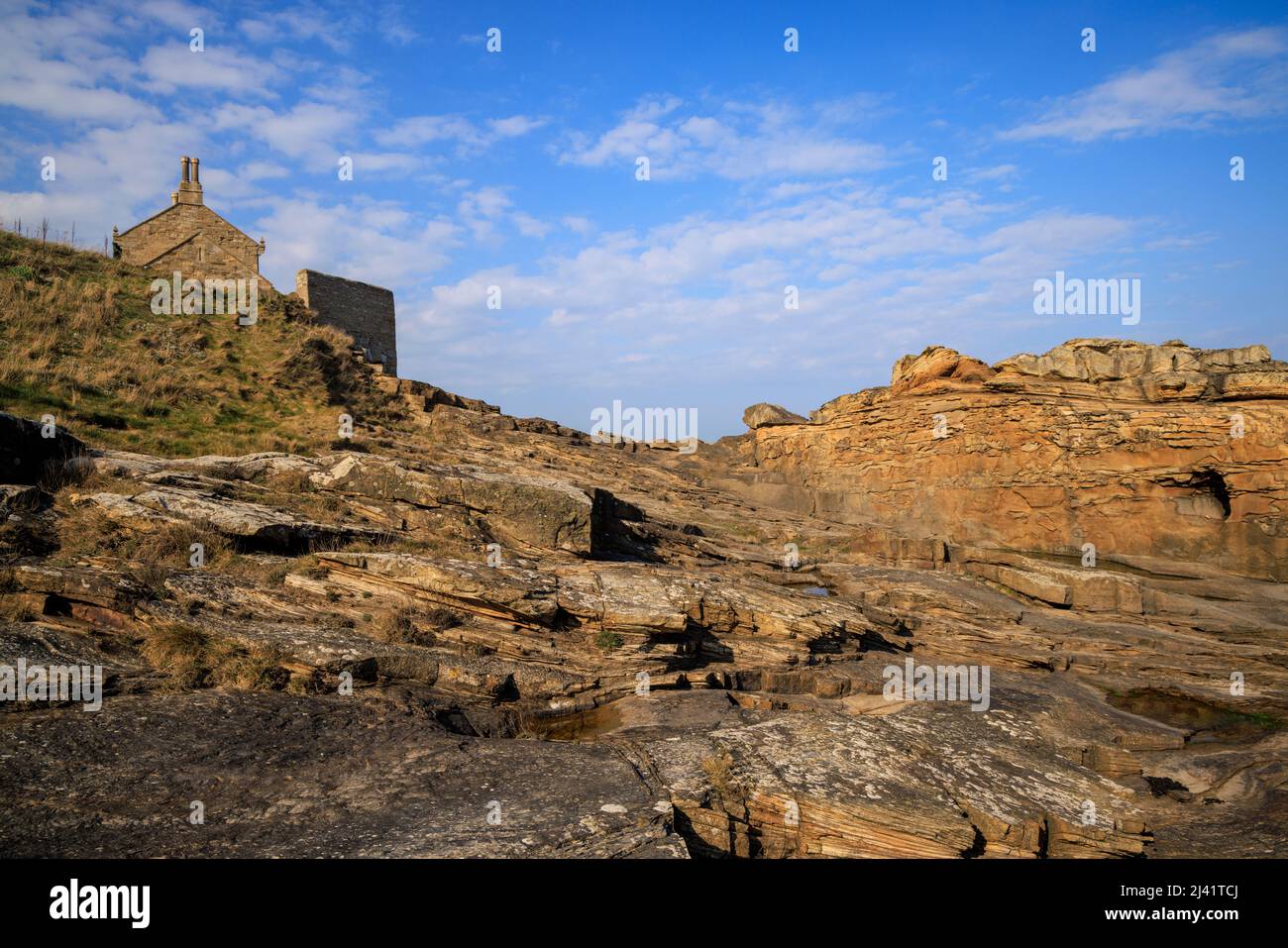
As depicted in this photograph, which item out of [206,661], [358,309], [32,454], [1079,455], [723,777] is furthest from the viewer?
[358,309]

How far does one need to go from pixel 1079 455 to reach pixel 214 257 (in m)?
35.4

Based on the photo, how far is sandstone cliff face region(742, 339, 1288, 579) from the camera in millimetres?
22688

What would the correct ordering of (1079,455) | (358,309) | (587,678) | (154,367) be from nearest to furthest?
(587,678), (154,367), (1079,455), (358,309)

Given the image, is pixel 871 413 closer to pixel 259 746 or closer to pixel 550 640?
pixel 550 640

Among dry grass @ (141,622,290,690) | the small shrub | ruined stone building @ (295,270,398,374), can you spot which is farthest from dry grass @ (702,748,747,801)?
ruined stone building @ (295,270,398,374)

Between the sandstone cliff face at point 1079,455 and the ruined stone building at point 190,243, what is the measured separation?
25682 mm

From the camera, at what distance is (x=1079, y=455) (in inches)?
986

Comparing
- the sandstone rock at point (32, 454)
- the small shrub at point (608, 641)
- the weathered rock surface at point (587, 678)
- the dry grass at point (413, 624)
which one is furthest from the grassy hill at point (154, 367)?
the small shrub at point (608, 641)

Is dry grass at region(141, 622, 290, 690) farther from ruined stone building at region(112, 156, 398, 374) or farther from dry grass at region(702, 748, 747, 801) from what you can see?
ruined stone building at region(112, 156, 398, 374)

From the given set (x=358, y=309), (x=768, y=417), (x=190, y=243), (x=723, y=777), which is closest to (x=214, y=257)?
(x=190, y=243)

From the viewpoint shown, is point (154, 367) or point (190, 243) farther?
point (190, 243)

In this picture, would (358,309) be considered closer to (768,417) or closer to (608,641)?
(768,417)

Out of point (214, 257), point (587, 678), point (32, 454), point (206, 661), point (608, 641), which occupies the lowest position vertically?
point (587, 678)
